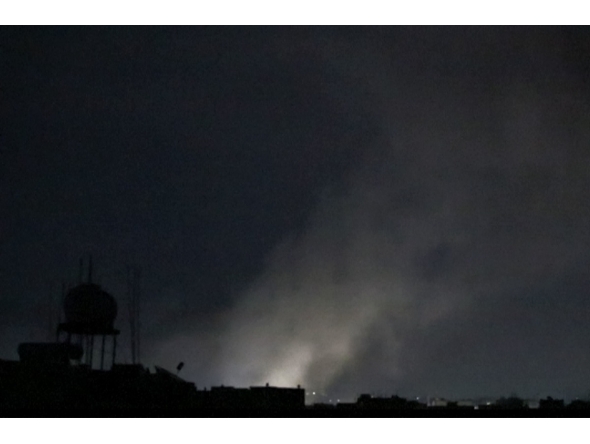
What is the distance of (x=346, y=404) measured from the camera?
2569 cm

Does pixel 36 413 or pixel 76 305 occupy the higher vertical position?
pixel 76 305

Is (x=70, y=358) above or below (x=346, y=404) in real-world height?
above

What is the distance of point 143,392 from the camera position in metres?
23.8

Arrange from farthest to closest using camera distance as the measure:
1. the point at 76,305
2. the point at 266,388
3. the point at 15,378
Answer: the point at 76,305 → the point at 266,388 → the point at 15,378

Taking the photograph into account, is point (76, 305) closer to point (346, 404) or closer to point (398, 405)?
point (346, 404)

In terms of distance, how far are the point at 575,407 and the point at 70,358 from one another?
55.0ft

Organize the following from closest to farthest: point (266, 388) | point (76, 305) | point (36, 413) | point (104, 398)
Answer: point (36, 413), point (104, 398), point (266, 388), point (76, 305)

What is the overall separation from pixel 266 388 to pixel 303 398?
136 cm

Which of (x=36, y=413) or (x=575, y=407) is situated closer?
(x=36, y=413)

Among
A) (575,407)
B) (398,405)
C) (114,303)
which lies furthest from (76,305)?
(575,407)

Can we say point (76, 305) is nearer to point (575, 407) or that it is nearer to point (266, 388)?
point (266, 388)
